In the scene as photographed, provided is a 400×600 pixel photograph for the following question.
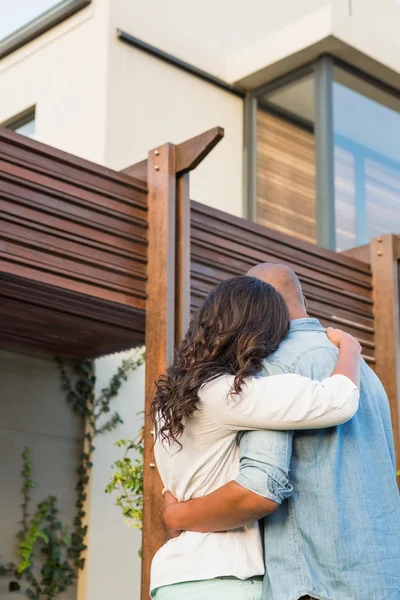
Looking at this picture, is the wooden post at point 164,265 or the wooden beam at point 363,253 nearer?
the wooden post at point 164,265

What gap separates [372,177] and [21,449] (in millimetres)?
3402

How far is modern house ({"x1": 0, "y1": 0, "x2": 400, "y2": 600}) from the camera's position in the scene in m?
4.73

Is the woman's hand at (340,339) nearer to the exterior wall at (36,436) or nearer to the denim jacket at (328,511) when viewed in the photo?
the denim jacket at (328,511)

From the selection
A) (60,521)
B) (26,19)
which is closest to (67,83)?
(26,19)

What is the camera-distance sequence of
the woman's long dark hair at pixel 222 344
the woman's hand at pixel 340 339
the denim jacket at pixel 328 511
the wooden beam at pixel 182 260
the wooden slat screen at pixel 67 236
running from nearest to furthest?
the denim jacket at pixel 328 511, the woman's long dark hair at pixel 222 344, the woman's hand at pixel 340 339, the wooden slat screen at pixel 67 236, the wooden beam at pixel 182 260

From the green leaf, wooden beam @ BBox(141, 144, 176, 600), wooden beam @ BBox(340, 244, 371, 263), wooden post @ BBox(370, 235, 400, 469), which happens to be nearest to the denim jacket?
wooden beam @ BBox(141, 144, 176, 600)

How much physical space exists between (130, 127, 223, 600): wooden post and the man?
2.43 meters

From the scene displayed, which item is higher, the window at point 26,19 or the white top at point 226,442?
the window at point 26,19

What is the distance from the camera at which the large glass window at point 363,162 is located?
7.28 meters

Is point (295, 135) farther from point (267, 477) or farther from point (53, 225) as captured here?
point (267, 477)

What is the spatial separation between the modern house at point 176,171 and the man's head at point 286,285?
226cm

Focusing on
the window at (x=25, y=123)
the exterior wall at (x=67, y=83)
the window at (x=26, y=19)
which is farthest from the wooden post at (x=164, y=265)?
the window at (x=26, y=19)

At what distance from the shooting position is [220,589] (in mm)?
1933

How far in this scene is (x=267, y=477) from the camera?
189 cm
